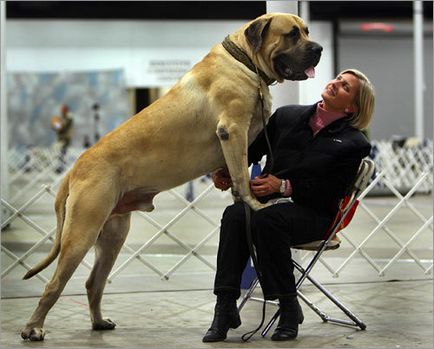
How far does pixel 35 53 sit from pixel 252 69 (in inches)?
809

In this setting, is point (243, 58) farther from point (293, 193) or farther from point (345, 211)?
point (345, 211)

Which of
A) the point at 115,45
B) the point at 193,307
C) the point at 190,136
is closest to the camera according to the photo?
the point at 190,136

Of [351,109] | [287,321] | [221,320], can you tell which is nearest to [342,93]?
[351,109]

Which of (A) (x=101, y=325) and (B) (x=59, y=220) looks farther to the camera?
(A) (x=101, y=325)

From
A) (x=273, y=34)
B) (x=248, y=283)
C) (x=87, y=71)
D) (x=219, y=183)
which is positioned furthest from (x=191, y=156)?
(x=87, y=71)

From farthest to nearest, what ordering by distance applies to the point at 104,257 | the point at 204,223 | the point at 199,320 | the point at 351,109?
the point at 204,223 < the point at 199,320 < the point at 104,257 < the point at 351,109

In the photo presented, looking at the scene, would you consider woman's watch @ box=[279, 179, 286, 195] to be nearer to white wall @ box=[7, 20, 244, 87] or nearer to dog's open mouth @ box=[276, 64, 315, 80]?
dog's open mouth @ box=[276, 64, 315, 80]

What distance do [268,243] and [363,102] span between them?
814 millimetres

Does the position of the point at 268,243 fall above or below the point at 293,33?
below

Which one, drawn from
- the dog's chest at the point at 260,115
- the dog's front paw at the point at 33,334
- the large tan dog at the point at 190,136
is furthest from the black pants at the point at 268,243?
the dog's front paw at the point at 33,334

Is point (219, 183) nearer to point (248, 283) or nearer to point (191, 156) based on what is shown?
point (191, 156)

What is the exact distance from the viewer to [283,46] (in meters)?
3.61

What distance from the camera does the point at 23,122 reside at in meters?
23.5

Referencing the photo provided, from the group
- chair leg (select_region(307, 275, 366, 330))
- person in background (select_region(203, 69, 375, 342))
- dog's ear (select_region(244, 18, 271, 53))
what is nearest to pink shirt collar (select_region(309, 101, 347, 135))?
person in background (select_region(203, 69, 375, 342))
